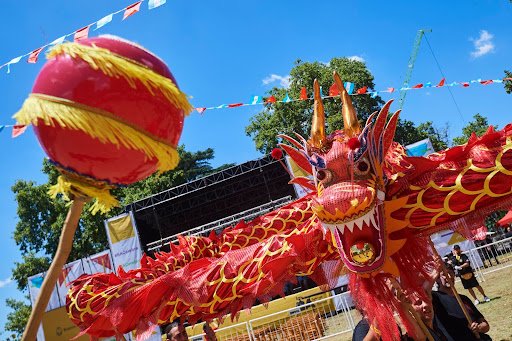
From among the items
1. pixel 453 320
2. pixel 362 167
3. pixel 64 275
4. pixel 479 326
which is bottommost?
pixel 479 326

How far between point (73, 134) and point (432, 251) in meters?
2.90

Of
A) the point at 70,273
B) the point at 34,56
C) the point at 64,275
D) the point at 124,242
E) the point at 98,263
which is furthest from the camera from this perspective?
the point at 70,273

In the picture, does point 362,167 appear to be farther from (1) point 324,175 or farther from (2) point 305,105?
(2) point 305,105

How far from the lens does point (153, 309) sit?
12.7ft

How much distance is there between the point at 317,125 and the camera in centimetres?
347

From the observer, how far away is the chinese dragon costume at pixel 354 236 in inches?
119

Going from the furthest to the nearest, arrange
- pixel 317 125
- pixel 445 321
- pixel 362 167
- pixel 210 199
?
1. pixel 210 199
2. pixel 317 125
3. pixel 445 321
4. pixel 362 167

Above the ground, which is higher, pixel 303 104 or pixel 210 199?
pixel 303 104

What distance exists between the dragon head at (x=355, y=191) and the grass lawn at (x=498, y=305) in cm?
323

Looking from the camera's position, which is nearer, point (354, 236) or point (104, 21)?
point (354, 236)

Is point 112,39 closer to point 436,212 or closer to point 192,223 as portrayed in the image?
point 436,212

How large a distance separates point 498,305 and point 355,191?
549cm

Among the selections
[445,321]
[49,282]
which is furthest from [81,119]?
[445,321]

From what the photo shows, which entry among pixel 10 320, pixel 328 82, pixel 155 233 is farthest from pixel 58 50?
pixel 10 320
